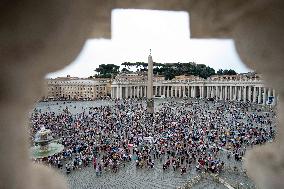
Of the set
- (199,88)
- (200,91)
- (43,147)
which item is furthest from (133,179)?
(199,88)

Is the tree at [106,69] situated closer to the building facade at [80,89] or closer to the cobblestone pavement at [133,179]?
the building facade at [80,89]

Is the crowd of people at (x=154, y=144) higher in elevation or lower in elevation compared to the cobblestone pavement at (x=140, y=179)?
higher

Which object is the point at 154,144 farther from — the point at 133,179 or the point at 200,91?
the point at 200,91

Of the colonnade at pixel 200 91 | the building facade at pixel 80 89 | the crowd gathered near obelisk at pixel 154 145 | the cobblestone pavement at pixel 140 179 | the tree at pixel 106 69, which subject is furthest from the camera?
the tree at pixel 106 69

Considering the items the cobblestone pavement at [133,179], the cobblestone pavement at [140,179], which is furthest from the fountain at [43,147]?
the cobblestone pavement at [133,179]

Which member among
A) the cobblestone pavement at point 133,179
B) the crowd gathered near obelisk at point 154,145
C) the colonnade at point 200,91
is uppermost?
the colonnade at point 200,91

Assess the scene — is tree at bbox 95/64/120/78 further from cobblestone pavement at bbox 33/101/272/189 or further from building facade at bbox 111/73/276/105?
cobblestone pavement at bbox 33/101/272/189

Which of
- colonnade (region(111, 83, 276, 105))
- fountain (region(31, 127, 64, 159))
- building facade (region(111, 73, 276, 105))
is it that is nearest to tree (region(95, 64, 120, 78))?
building facade (region(111, 73, 276, 105))

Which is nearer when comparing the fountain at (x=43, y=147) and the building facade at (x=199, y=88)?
the fountain at (x=43, y=147)
